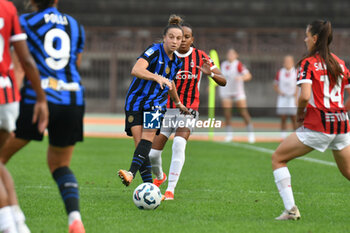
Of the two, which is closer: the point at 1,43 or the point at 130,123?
the point at 1,43

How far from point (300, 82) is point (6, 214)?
9.45ft

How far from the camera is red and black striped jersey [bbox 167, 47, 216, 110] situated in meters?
7.90

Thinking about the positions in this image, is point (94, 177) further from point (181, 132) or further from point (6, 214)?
point (6, 214)

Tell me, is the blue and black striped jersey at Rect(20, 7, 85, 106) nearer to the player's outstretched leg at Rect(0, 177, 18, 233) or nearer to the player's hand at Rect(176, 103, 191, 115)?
the player's outstretched leg at Rect(0, 177, 18, 233)

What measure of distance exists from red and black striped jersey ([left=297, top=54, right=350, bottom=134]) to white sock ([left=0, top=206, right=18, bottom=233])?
2860 mm

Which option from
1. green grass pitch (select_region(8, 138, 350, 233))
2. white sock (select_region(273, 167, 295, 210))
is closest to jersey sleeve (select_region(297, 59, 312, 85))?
white sock (select_region(273, 167, 295, 210))

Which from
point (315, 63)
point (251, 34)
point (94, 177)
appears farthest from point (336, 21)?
point (315, 63)

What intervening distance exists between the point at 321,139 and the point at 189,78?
2491 mm

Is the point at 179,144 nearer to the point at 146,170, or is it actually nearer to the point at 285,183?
the point at 146,170

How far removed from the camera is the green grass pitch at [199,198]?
19.0 ft

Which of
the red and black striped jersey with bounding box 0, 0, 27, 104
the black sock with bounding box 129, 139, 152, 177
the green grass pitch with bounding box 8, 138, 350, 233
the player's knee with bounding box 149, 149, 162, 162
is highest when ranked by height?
the red and black striped jersey with bounding box 0, 0, 27, 104

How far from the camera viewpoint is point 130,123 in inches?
281

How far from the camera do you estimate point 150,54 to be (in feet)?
22.6

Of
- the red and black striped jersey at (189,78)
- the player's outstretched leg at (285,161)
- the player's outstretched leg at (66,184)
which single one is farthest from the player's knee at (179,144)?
the player's outstretched leg at (66,184)
